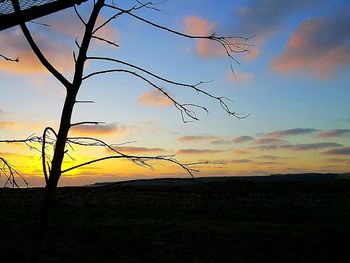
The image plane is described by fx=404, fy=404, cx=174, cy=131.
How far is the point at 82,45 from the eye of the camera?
211 centimetres

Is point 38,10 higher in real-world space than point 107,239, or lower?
higher

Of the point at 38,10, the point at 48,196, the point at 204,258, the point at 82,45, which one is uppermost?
the point at 38,10

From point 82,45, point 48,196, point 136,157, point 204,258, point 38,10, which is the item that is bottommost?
point 204,258

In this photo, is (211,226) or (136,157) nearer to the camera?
(136,157)

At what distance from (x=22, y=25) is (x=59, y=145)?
645mm

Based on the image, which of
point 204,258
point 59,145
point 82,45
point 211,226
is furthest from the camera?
point 211,226

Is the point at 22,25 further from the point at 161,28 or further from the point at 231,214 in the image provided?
the point at 231,214

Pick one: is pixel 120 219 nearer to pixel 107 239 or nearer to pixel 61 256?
pixel 107 239

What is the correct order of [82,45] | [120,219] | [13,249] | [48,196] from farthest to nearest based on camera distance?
[120,219] → [13,249] → [82,45] → [48,196]

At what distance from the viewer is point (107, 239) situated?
52.2ft

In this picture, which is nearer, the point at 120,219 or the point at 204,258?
the point at 204,258

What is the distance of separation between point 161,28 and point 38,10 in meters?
0.64

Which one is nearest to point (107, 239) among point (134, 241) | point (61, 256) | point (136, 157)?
point (134, 241)

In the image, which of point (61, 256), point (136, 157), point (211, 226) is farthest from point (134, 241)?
point (136, 157)
